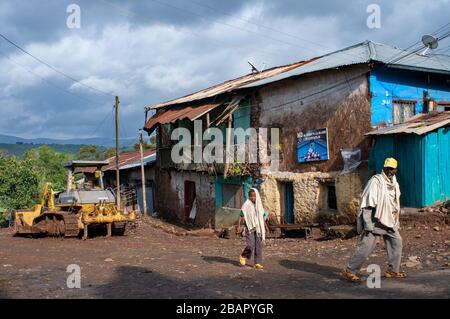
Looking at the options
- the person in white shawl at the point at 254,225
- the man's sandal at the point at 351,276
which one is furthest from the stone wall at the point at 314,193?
the man's sandal at the point at 351,276

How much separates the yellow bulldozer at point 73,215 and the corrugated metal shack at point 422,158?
8772 mm

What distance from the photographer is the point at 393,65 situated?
1407cm

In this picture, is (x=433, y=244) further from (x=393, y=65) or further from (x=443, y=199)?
(x=393, y=65)

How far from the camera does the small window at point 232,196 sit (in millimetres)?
19547

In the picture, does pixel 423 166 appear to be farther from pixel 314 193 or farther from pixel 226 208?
pixel 226 208

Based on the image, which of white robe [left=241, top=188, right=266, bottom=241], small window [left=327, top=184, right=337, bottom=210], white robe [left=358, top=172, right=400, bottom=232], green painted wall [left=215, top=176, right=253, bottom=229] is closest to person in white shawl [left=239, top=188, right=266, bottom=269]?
white robe [left=241, top=188, right=266, bottom=241]

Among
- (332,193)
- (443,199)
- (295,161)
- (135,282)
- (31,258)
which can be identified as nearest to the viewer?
(135,282)

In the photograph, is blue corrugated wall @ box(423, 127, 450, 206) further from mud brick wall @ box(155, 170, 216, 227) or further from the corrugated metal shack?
mud brick wall @ box(155, 170, 216, 227)

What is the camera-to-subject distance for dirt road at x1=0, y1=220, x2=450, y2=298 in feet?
22.9

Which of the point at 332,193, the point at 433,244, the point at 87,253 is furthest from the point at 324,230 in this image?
the point at 87,253

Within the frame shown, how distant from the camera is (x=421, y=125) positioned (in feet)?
41.7

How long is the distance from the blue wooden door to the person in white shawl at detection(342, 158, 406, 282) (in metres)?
9.82

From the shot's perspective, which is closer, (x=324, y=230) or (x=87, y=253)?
(x=87, y=253)

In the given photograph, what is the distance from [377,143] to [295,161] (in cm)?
376
